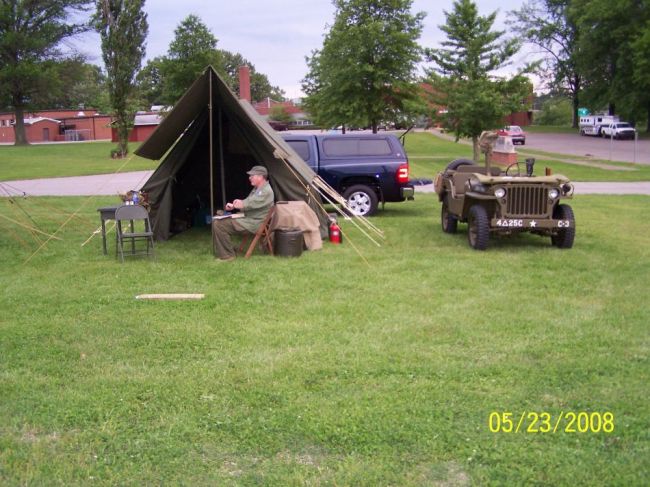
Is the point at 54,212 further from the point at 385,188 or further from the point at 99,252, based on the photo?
the point at 385,188

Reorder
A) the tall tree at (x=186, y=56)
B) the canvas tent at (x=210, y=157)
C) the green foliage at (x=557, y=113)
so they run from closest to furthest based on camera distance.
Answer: the canvas tent at (x=210, y=157)
the tall tree at (x=186, y=56)
the green foliage at (x=557, y=113)

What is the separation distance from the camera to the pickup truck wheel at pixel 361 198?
44.5 feet

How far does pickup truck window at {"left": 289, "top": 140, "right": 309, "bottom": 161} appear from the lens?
13680mm

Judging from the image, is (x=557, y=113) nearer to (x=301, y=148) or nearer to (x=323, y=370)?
(x=301, y=148)

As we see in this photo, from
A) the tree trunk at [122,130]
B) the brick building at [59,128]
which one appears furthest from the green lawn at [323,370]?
the brick building at [59,128]

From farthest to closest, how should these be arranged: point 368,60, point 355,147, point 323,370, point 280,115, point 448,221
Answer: point 280,115 → point 368,60 → point 355,147 → point 448,221 → point 323,370

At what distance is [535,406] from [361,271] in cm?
433

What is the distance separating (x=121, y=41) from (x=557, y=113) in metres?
63.6

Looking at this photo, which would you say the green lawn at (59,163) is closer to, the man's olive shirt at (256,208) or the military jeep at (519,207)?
the man's olive shirt at (256,208)

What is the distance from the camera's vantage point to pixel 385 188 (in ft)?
44.7

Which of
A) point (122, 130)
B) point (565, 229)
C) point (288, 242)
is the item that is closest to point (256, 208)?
point (288, 242)

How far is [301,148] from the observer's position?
1383cm

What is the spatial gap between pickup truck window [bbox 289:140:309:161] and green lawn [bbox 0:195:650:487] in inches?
190

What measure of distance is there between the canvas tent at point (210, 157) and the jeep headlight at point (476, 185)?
92.1 inches
